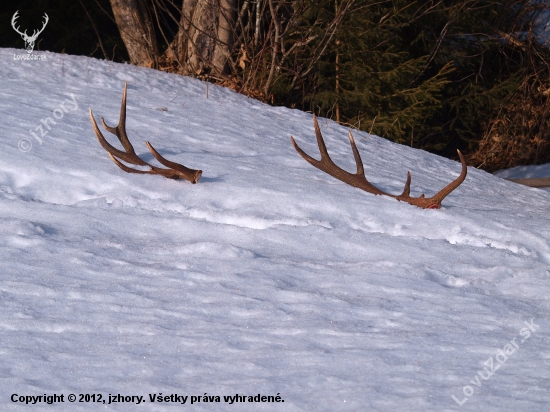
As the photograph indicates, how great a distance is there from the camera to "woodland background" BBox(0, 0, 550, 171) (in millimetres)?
10133

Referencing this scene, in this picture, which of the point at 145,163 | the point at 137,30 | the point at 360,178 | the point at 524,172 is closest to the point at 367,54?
the point at 137,30

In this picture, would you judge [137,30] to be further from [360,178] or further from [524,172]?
[524,172]

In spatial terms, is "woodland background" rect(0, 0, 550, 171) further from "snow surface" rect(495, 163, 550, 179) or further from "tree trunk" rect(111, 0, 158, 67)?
"snow surface" rect(495, 163, 550, 179)

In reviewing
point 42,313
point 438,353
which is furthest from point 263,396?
point 42,313

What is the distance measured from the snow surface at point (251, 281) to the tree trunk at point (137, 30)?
3889mm

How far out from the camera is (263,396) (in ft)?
9.11

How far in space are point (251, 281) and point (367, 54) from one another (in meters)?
7.86

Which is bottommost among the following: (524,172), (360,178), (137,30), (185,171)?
(524,172)

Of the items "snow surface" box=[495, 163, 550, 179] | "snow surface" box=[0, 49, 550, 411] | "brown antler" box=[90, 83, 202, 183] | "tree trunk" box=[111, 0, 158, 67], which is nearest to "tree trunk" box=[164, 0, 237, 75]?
"tree trunk" box=[111, 0, 158, 67]

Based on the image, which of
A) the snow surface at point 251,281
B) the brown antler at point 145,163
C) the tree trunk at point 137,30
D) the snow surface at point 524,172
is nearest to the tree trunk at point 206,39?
the tree trunk at point 137,30

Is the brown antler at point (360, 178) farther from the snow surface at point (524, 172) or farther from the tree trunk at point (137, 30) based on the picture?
the snow surface at point (524, 172)

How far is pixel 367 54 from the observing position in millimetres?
11078

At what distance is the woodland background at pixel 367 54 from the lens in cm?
1013

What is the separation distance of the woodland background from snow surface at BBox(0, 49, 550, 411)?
379 centimetres
